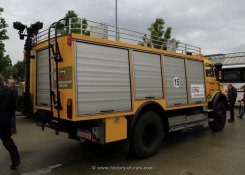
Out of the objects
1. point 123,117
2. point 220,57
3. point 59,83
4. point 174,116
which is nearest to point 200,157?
point 174,116

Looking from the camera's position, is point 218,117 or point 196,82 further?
point 218,117

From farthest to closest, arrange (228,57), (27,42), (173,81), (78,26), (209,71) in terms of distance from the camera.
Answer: (228,57), (209,71), (173,81), (27,42), (78,26)

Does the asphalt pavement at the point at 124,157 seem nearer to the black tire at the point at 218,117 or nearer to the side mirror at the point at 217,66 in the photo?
the black tire at the point at 218,117

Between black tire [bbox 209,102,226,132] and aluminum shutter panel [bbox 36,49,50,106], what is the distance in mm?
5517

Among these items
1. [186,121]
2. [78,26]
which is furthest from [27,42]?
[186,121]

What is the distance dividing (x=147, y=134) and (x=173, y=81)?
170 centimetres

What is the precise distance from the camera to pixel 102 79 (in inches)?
198

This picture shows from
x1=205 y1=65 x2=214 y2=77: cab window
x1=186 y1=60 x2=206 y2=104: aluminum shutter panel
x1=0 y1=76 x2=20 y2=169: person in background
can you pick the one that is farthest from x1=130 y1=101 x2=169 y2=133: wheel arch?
x1=205 y1=65 x2=214 y2=77: cab window

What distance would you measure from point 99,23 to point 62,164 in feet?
10.1

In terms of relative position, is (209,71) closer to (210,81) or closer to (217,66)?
(210,81)

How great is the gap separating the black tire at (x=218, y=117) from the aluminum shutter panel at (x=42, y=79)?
5.52 metres

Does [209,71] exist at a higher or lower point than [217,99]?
higher

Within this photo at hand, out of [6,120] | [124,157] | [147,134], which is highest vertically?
[6,120]

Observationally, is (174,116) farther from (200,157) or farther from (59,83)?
(59,83)
